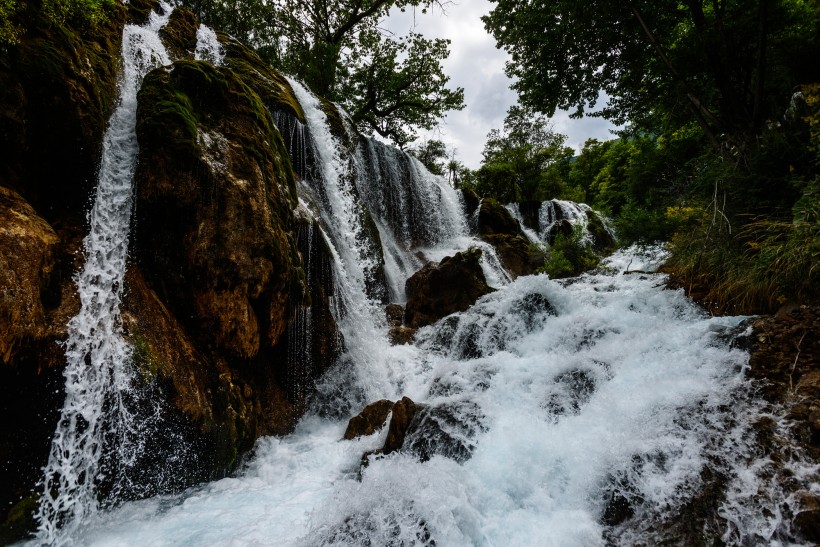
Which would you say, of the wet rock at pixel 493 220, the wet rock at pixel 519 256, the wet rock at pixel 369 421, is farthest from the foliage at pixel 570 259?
the wet rock at pixel 369 421

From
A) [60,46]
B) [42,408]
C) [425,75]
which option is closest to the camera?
[42,408]

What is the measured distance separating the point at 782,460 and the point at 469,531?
2.42 metres

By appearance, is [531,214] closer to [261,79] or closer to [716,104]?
[716,104]

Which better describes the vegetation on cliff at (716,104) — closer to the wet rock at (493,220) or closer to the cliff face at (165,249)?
the cliff face at (165,249)

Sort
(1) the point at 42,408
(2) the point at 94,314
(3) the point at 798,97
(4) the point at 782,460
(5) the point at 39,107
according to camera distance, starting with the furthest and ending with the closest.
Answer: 1. (3) the point at 798,97
2. (5) the point at 39,107
3. (2) the point at 94,314
4. (1) the point at 42,408
5. (4) the point at 782,460

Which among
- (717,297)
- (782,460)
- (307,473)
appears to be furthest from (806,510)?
(307,473)

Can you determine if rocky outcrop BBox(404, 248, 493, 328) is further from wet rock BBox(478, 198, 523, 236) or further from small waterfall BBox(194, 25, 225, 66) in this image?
small waterfall BBox(194, 25, 225, 66)

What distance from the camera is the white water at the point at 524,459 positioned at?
298 cm

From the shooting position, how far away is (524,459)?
146 inches

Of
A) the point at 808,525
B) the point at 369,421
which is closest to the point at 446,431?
the point at 369,421

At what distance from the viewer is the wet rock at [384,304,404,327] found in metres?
9.78

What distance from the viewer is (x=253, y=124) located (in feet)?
20.4

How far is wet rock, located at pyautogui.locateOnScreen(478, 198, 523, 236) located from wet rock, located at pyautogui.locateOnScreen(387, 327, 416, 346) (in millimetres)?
9582

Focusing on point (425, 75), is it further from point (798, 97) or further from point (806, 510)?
point (806, 510)
